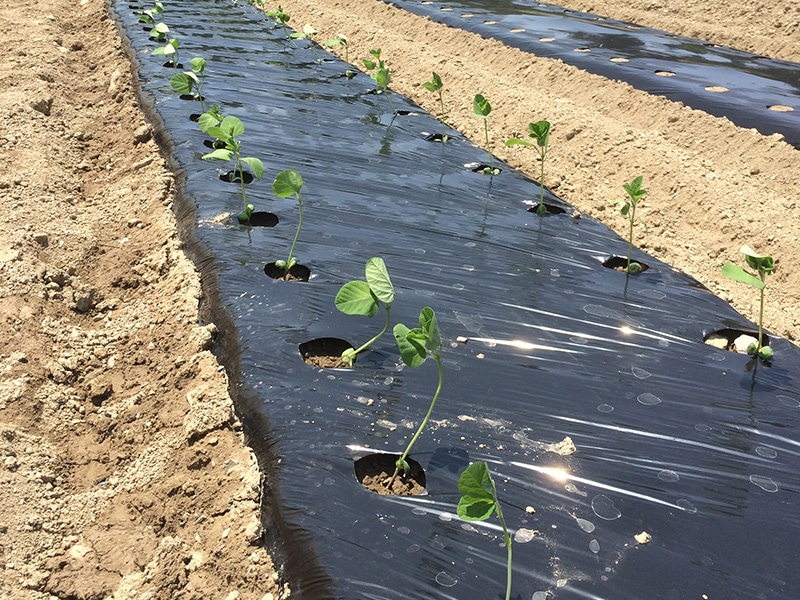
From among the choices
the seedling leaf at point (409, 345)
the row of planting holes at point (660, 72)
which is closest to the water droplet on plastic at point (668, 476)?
the seedling leaf at point (409, 345)

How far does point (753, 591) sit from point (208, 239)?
131 inches

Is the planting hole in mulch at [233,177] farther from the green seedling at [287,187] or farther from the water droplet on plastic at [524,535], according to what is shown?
the water droplet on plastic at [524,535]

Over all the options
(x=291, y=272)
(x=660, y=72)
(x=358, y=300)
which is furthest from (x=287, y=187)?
(x=660, y=72)

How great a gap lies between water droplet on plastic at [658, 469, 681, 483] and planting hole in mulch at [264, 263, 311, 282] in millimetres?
2183

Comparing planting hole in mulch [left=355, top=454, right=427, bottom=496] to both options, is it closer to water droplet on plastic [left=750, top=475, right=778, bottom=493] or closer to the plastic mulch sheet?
water droplet on plastic [left=750, top=475, right=778, bottom=493]

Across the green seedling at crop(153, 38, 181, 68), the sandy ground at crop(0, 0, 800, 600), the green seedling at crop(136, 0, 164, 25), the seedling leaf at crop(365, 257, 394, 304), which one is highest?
the green seedling at crop(136, 0, 164, 25)

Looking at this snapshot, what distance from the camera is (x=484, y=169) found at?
5.88 metres

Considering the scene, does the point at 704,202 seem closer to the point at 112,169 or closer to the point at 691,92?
the point at 691,92

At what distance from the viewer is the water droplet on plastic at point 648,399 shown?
3.15m

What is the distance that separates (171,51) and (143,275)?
11.6 ft

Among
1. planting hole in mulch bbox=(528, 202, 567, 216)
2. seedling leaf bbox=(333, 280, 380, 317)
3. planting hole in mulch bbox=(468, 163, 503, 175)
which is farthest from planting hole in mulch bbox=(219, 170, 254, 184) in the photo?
seedling leaf bbox=(333, 280, 380, 317)

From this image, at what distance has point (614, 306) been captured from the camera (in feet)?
12.8

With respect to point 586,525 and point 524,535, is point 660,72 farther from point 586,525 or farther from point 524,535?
point 524,535

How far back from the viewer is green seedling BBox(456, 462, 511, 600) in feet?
6.70
